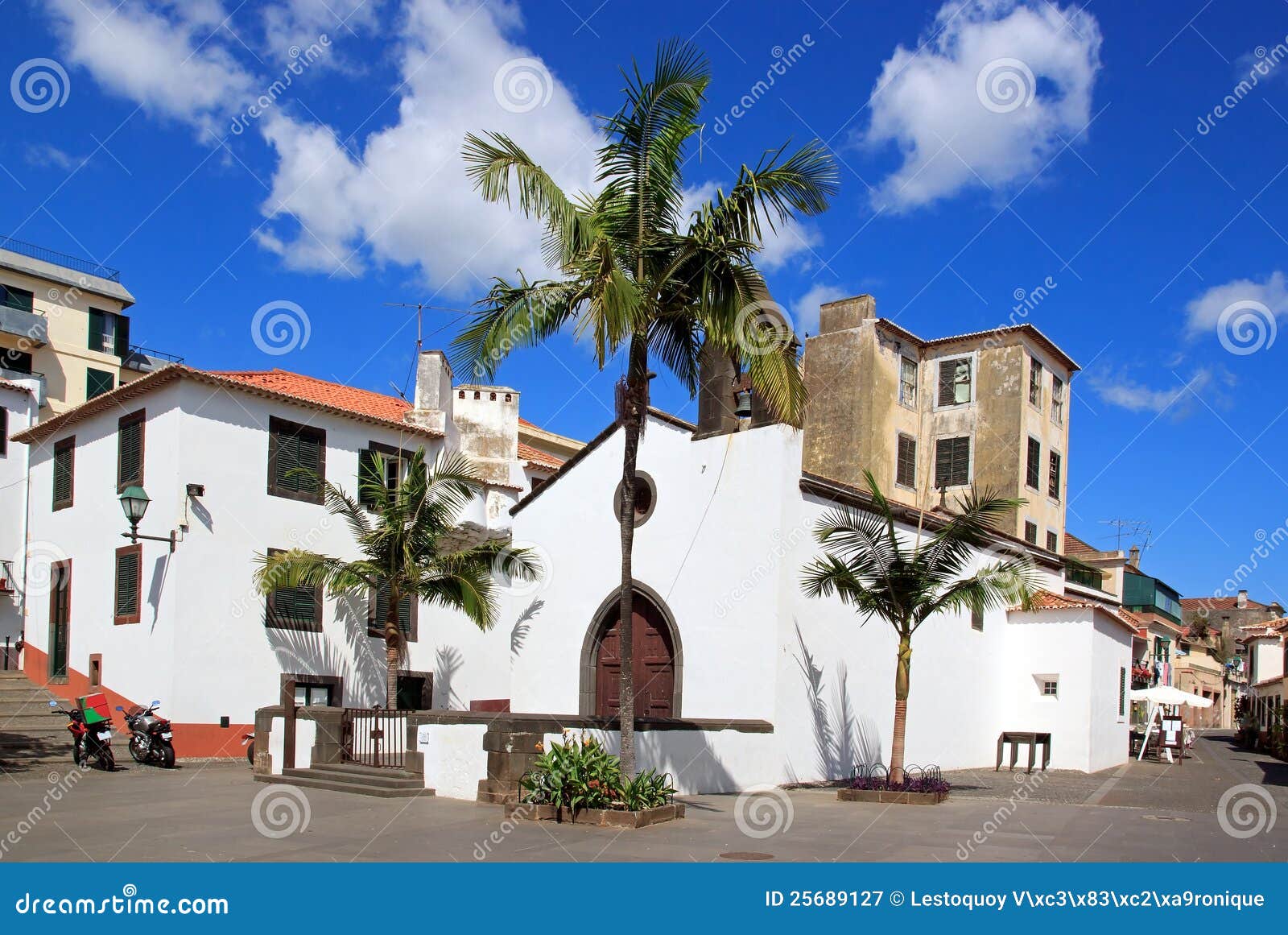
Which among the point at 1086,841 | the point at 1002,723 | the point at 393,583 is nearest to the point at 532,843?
the point at 1086,841

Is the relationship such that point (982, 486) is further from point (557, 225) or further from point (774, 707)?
point (557, 225)

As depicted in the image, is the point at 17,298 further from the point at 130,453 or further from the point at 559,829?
the point at 559,829

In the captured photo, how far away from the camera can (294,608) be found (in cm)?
2297

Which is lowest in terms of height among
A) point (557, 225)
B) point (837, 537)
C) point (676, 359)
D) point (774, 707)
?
point (774, 707)

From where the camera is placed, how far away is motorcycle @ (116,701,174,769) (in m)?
18.9

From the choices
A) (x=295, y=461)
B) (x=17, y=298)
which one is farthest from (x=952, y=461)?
(x=17, y=298)

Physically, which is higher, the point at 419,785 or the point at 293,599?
the point at 293,599

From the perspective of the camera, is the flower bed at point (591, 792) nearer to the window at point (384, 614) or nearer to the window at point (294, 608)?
the window at point (294, 608)

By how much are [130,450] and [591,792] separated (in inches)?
605

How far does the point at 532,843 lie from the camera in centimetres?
1069

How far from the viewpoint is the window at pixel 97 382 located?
40644 mm

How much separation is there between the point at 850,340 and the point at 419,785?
24608 millimetres

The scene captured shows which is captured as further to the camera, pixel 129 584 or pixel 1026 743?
pixel 1026 743

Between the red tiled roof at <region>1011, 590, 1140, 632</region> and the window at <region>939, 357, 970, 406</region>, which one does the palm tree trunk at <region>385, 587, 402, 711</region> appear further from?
the window at <region>939, 357, 970, 406</region>
